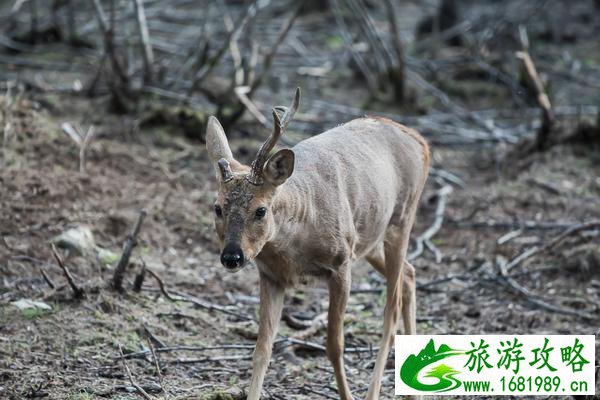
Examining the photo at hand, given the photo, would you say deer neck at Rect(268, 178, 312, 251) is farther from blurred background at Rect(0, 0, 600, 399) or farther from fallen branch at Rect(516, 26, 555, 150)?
fallen branch at Rect(516, 26, 555, 150)

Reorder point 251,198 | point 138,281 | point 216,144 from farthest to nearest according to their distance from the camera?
point 138,281, point 216,144, point 251,198

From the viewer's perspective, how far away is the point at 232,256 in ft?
17.5

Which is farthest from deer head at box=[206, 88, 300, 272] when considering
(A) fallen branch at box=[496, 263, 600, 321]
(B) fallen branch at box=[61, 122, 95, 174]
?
(B) fallen branch at box=[61, 122, 95, 174]

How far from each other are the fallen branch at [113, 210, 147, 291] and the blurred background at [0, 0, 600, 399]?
0.12 ft

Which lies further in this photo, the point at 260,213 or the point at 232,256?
the point at 260,213

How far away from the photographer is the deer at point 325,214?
5.58 m

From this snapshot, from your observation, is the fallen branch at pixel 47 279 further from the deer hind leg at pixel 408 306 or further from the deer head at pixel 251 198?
the deer hind leg at pixel 408 306

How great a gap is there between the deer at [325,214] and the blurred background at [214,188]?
1.87 ft

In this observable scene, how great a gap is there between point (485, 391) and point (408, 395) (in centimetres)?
53

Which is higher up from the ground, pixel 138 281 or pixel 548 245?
pixel 548 245

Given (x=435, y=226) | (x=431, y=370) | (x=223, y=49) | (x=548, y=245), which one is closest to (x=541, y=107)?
(x=435, y=226)

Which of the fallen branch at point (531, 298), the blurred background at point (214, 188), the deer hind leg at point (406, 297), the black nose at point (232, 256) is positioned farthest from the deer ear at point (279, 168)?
the fallen branch at point (531, 298)

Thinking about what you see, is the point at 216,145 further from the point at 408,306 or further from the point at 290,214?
the point at 408,306

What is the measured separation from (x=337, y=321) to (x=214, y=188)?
183 inches
